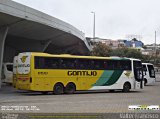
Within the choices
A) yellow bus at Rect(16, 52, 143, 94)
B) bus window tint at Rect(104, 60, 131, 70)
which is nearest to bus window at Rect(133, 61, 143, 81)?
yellow bus at Rect(16, 52, 143, 94)

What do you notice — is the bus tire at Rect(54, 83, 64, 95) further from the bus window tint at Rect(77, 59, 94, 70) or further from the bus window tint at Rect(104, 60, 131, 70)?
the bus window tint at Rect(104, 60, 131, 70)

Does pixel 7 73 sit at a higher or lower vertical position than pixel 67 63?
lower

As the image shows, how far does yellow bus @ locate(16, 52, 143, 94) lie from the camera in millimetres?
26047

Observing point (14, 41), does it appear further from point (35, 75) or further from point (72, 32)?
point (35, 75)

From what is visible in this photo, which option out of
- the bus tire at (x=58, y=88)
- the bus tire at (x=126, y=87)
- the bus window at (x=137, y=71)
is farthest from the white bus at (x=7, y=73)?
the bus window at (x=137, y=71)

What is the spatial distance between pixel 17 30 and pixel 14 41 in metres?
10.3

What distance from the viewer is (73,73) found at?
92.0 ft

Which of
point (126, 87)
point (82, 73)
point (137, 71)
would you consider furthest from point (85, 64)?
point (137, 71)

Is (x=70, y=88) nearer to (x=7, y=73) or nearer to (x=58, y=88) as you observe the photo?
(x=58, y=88)

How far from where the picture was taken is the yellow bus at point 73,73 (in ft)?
85.5

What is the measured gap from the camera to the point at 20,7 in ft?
101

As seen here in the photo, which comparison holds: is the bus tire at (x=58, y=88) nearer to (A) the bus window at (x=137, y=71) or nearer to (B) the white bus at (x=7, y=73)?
(A) the bus window at (x=137, y=71)

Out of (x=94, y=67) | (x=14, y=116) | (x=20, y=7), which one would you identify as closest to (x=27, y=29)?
(x=20, y=7)

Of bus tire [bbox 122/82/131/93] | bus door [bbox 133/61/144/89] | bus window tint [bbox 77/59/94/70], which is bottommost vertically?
bus tire [bbox 122/82/131/93]
